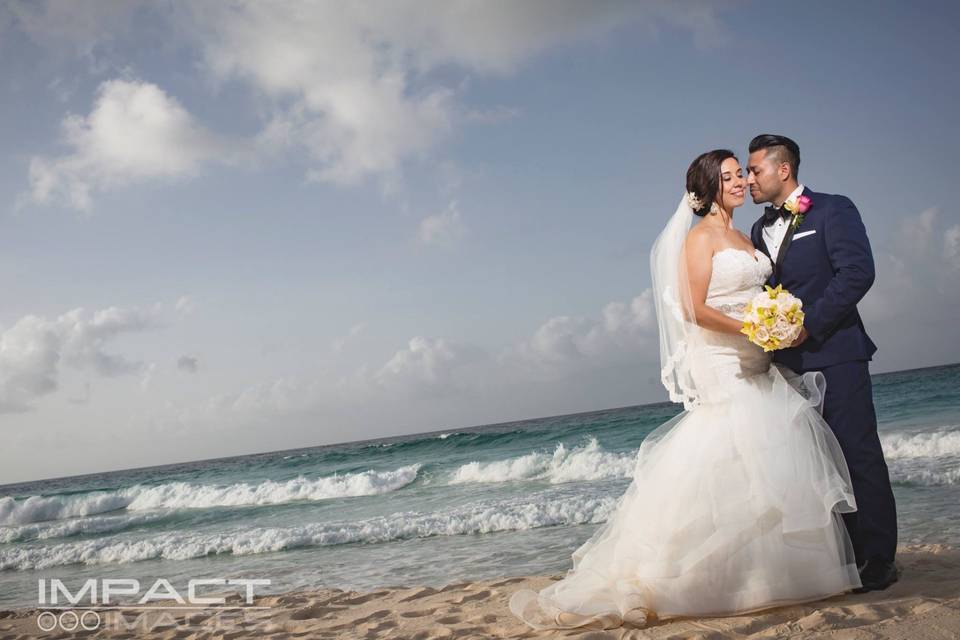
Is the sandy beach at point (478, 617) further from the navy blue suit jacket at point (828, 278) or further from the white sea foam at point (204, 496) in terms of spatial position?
the white sea foam at point (204, 496)

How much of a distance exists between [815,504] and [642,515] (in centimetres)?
92

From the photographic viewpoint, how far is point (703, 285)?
4.02 metres

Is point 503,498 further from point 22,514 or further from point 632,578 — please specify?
point 22,514

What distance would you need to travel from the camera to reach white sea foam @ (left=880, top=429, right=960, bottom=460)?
40.4 feet

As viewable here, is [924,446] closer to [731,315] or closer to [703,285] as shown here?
[731,315]

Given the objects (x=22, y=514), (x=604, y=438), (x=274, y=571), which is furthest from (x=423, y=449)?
(x=274, y=571)

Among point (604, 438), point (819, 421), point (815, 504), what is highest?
point (819, 421)

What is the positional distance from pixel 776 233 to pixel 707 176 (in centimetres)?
60

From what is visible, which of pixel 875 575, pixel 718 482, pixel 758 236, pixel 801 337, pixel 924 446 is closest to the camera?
pixel 718 482

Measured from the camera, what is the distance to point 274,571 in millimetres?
8188

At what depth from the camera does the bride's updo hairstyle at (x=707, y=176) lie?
4.14 m

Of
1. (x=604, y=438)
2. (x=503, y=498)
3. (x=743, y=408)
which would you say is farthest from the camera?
(x=604, y=438)

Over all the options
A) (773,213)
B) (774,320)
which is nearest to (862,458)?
(774,320)

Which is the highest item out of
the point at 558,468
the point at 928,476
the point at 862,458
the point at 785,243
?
the point at 785,243
